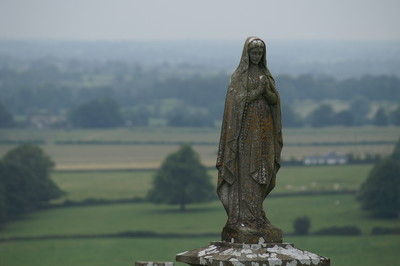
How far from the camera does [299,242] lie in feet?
250

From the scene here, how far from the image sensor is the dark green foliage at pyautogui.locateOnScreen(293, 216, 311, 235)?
8450cm

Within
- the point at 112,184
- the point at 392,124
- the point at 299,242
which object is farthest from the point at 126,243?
the point at 392,124

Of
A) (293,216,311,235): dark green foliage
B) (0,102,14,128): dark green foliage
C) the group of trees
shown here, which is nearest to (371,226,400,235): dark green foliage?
(293,216,311,235): dark green foliage

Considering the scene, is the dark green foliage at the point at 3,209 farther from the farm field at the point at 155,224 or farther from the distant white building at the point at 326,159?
the distant white building at the point at 326,159

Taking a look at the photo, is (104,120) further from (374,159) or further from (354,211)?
(354,211)

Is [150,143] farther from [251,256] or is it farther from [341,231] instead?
[251,256]

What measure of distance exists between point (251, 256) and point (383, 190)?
8604 cm

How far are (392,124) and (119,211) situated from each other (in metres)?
72.5

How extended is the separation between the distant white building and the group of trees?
22.5m

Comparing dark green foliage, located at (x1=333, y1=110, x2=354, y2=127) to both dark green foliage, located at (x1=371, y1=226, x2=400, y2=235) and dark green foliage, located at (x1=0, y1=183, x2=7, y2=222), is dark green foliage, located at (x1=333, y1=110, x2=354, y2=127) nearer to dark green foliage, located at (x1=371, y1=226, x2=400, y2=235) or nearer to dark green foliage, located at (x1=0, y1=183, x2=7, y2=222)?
dark green foliage, located at (x1=0, y1=183, x2=7, y2=222)

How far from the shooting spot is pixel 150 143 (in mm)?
150125

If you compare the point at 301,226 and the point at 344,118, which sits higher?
the point at 344,118

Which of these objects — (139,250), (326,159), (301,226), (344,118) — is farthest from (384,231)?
(344,118)

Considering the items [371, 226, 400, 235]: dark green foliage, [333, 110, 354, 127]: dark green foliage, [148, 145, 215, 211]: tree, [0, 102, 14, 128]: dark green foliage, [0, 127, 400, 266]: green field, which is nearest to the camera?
[0, 127, 400, 266]: green field
